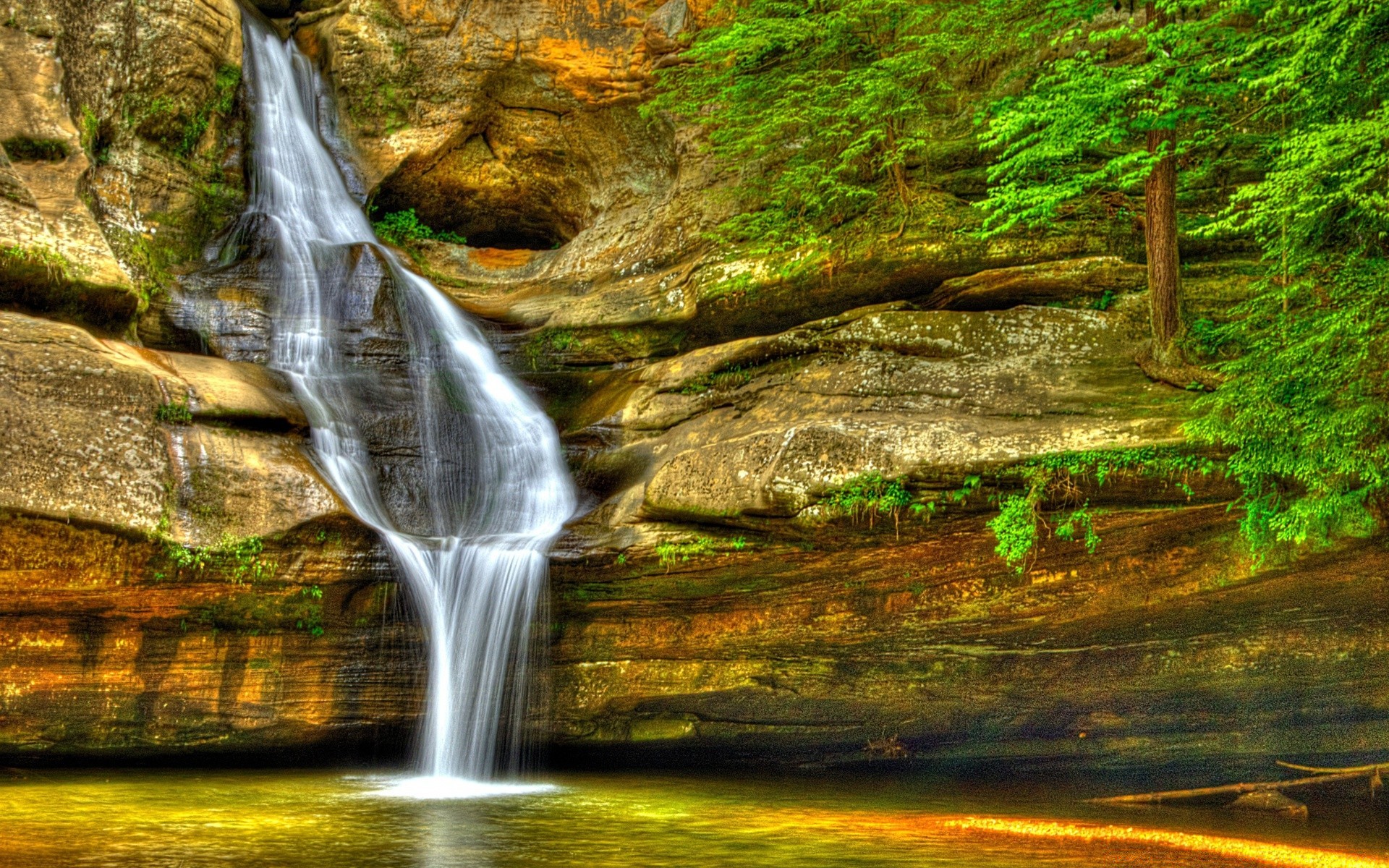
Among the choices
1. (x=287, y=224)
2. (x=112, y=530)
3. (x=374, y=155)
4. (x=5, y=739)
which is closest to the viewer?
(x=112, y=530)

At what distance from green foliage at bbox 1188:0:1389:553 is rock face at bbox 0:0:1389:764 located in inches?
32.9

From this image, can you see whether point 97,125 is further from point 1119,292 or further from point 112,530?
point 1119,292

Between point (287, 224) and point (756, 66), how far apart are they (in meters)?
7.93

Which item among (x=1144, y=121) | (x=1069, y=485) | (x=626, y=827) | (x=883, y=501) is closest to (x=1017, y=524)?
(x=1069, y=485)

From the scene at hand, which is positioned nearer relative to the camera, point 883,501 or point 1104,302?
point 883,501

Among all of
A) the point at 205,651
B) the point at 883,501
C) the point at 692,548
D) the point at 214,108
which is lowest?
the point at 205,651

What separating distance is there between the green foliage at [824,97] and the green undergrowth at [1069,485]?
449 cm

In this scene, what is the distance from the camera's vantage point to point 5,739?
11.1 meters

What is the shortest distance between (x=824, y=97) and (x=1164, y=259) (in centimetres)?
446

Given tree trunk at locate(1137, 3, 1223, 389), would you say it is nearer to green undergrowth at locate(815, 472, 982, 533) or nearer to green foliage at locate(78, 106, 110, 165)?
green undergrowth at locate(815, 472, 982, 533)

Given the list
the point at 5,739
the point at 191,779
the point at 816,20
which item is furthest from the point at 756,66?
the point at 5,739

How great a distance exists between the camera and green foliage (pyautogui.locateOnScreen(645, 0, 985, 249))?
40.0 feet

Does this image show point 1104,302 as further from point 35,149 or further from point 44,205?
point 35,149

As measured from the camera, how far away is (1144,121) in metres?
9.59
